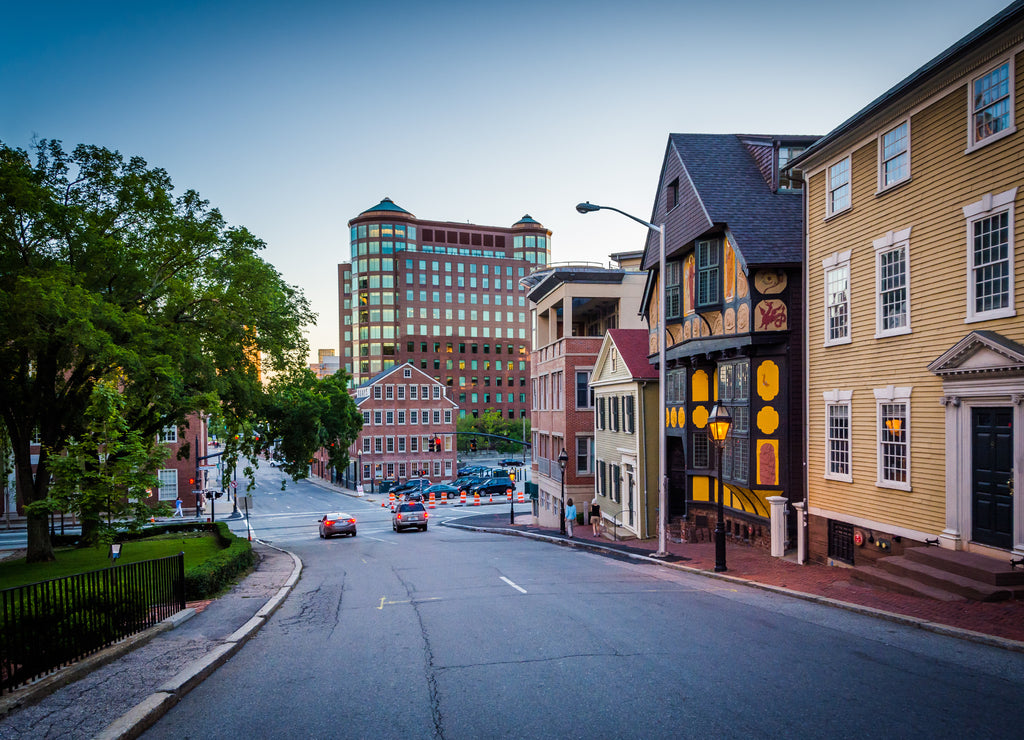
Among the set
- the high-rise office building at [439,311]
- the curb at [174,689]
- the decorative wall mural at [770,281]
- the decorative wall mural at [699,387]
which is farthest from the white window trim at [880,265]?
the high-rise office building at [439,311]

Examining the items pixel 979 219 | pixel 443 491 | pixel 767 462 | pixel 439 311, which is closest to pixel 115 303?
pixel 767 462

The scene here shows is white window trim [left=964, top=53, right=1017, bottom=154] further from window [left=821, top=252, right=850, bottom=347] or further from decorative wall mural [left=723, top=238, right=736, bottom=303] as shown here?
decorative wall mural [left=723, top=238, right=736, bottom=303]

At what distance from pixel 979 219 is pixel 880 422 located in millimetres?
4746

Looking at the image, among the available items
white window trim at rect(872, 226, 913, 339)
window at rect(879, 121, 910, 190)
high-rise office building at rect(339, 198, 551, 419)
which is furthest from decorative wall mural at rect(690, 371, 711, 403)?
high-rise office building at rect(339, 198, 551, 419)

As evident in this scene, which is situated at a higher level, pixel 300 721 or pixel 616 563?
pixel 300 721

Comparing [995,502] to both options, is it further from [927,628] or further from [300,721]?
[300,721]

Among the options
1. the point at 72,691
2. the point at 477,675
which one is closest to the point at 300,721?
the point at 477,675

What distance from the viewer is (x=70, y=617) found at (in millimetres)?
8633

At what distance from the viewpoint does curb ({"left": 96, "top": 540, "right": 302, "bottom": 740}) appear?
6.50 m

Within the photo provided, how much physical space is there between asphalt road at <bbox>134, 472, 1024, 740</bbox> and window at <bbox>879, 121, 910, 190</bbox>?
9.30m

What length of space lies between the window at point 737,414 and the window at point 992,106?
29.2 feet

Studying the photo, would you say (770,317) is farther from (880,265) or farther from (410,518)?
(410,518)

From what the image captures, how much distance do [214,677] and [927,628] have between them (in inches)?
392

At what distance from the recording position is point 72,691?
760cm
